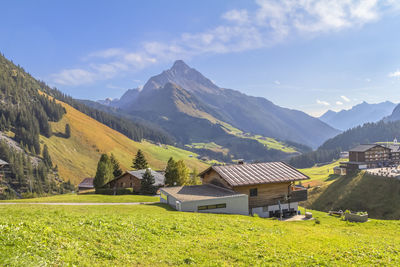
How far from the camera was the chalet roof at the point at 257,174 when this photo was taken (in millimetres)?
43375

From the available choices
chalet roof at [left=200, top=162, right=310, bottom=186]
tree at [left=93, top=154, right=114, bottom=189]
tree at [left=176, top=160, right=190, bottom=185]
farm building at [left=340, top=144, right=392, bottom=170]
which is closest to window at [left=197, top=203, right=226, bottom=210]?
chalet roof at [left=200, top=162, right=310, bottom=186]

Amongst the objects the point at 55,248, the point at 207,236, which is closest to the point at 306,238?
the point at 207,236

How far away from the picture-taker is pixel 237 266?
546 inches

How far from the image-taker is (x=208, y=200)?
37.0 meters

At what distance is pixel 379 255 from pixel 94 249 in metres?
17.6

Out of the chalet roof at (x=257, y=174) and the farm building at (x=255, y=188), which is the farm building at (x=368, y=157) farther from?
the chalet roof at (x=257, y=174)

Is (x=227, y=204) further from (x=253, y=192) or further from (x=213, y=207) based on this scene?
(x=253, y=192)

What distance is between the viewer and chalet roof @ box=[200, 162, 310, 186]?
43.4 metres

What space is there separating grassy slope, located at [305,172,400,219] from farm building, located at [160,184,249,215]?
4026 cm

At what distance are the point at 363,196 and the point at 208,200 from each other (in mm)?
55985

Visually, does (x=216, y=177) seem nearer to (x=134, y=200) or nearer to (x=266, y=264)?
(x=134, y=200)

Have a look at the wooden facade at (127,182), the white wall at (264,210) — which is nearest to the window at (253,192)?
the white wall at (264,210)

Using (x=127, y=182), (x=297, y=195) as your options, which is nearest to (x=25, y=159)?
(x=127, y=182)

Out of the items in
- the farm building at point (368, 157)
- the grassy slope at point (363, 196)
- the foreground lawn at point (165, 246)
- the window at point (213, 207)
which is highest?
the farm building at point (368, 157)
